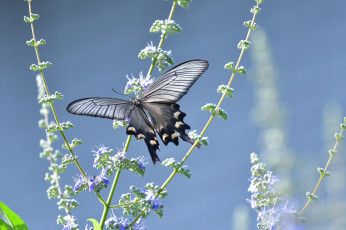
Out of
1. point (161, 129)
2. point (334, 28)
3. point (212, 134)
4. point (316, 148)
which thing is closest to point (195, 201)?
point (212, 134)

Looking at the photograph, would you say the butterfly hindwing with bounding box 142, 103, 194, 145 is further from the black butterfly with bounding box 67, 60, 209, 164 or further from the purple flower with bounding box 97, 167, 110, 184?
the purple flower with bounding box 97, 167, 110, 184

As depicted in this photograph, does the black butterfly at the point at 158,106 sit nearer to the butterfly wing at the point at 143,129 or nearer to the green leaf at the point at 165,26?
the butterfly wing at the point at 143,129

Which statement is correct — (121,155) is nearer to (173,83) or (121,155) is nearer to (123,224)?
(123,224)

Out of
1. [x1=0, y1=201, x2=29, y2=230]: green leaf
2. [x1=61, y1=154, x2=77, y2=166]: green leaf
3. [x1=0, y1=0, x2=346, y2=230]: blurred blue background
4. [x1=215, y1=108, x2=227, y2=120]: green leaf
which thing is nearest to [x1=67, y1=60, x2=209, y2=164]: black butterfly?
[x1=215, y1=108, x2=227, y2=120]: green leaf

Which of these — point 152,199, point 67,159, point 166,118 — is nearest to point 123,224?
point 152,199

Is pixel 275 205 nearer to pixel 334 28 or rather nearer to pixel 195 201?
pixel 195 201

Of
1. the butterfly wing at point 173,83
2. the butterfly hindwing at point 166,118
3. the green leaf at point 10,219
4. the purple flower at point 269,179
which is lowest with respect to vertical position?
the green leaf at point 10,219

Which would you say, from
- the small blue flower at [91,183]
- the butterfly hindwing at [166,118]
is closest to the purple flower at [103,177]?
the small blue flower at [91,183]
